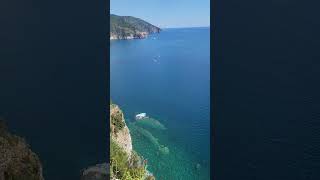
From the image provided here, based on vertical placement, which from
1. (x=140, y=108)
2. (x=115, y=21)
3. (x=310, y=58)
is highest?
(x=115, y=21)

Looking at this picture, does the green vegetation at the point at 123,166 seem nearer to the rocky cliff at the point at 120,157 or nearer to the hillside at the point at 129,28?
the rocky cliff at the point at 120,157

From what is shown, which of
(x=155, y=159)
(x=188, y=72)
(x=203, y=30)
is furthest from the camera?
(x=203, y=30)

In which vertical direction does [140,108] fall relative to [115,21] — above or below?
below

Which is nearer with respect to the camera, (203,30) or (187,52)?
(187,52)

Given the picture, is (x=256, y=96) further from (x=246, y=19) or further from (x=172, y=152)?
(x=172, y=152)
